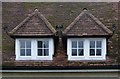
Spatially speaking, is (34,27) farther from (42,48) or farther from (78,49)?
(78,49)

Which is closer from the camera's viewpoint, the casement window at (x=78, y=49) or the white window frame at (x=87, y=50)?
the white window frame at (x=87, y=50)

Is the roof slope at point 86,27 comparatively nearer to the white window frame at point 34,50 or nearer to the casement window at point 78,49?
the casement window at point 78,49

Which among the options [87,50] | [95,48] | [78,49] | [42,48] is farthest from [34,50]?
[95,48]

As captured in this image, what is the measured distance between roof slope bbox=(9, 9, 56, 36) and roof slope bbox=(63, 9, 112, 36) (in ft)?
2.65

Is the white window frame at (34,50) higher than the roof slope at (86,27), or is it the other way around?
the roof slope at (86,27)

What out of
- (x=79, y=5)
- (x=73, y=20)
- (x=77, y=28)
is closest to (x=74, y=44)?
(x=77, y=28)

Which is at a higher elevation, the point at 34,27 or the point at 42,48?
the point at 34,27

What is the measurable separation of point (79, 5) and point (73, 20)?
145cm

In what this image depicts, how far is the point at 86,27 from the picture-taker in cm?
1842

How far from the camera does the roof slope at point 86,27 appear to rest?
18047 mm

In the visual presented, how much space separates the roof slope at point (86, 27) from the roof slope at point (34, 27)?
81cm

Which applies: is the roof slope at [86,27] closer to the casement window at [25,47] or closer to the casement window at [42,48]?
the casement window at [42,48]

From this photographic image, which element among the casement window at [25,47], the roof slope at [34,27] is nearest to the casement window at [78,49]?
the roof slope at [34,27]

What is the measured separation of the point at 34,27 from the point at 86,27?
7.31 feet
